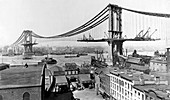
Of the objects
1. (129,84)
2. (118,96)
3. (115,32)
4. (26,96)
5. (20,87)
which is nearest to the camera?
(20,87)

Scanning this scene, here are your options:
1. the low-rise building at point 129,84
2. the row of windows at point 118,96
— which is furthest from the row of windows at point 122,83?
the row of windows at point 118,96

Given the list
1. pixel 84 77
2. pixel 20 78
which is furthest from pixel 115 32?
pixel 20 78

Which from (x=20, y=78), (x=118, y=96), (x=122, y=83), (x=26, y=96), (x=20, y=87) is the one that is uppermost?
(x=20, y=78)

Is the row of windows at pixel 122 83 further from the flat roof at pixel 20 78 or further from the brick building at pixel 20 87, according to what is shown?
the brick building at pixel 20 87

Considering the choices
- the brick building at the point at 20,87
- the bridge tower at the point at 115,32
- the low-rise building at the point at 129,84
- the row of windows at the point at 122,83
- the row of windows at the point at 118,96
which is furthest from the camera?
the bridge tower at the point at 115,32

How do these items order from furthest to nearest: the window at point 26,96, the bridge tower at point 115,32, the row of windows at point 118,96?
the bridge tower at point 115,32, the row of windows at point 118,96, the window at point 26,96

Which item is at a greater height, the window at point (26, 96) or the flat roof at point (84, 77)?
the window at point (26, 96)

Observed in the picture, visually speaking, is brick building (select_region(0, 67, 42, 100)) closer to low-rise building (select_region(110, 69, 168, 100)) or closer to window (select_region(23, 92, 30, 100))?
window (select_region(23, 92, 30, 100))

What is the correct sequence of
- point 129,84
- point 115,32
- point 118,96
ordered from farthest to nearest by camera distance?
point 115,32 < point 118,96 < point 129,84

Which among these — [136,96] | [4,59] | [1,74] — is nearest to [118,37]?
[136,96]

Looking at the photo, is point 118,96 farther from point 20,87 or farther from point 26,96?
point 20,87

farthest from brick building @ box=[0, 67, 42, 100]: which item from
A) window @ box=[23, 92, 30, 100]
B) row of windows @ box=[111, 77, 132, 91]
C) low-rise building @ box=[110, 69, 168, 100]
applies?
row of windows @ box=[111, 77, 132, 91]
